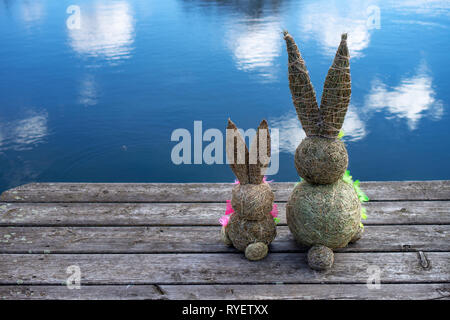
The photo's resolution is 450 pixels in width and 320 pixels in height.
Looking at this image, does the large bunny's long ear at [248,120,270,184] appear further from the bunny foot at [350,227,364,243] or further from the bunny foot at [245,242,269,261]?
the bunny foot at [350,227,364,243]

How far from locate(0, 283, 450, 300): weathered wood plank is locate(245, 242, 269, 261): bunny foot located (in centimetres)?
18

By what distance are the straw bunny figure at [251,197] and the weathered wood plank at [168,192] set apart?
0.73 metres

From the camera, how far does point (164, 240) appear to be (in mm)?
2357

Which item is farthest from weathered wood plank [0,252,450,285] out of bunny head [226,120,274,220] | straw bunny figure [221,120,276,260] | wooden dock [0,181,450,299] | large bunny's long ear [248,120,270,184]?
large bunny's long ear [248,120,270,184]

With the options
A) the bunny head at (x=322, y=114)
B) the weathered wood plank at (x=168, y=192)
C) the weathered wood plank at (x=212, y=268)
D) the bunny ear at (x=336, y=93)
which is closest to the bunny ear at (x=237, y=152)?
the bunny head at (x=322, y=114)

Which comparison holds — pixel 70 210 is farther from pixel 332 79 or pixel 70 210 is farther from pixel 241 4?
pixel 241 4

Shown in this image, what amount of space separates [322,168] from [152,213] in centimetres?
125

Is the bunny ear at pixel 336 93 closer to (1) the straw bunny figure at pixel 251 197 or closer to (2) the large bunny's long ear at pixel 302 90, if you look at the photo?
(2) the large bunny's long ear at pixel 302 90

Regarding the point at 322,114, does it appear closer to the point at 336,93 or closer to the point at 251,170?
the point at 336,93

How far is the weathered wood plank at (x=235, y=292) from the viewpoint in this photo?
74.9 inches

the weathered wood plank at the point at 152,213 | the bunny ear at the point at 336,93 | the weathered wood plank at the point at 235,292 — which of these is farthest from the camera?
the weathered wood plank at the point at 152,213

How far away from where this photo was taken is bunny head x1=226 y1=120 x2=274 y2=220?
6.34 ft
